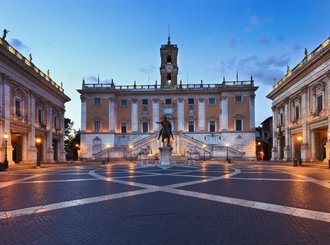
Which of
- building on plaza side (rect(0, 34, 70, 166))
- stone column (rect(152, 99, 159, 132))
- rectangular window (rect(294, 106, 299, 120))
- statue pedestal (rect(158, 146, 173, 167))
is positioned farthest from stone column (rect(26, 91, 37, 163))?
rectangular window (rect(294, 106, 299, 120))

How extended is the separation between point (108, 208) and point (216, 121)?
58.0 meters

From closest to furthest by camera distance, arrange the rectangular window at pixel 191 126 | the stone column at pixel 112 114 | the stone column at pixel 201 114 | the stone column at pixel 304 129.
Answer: the stone column at pixel 304 129
the stone column at pixel 112 114
the stone column at pixel 201 114
the rectangular window at pixel 191 126

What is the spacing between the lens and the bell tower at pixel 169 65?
7444cm

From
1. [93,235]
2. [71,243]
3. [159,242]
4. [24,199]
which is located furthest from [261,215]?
[24,199]

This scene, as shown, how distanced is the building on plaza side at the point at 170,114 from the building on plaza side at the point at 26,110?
980cm

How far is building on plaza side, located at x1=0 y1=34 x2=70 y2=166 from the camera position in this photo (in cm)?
3328

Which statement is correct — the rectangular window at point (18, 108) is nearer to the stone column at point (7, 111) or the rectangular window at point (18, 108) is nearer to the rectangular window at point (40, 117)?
the stone column at point (7, 111)

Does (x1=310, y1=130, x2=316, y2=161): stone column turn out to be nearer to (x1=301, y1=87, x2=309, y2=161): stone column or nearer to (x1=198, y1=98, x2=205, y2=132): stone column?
(x1=301, y1=87, x2=309, y2=161): stone column

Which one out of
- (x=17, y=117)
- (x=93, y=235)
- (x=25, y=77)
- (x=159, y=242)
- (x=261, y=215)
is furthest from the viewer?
(x=25, y=77)

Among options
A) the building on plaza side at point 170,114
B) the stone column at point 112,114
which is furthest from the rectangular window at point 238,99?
the stone column at point 112,114

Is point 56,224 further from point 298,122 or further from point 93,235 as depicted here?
point 298,122

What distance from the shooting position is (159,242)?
5.98 m

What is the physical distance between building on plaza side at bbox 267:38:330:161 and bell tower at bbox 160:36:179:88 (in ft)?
92.8

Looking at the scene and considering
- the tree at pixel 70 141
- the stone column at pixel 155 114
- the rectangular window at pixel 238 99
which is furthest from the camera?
the tree at pixel 70 141
